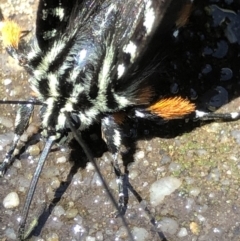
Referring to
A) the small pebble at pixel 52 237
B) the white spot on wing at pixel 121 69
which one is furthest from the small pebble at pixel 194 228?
the white spot on wing at pixel 121 69

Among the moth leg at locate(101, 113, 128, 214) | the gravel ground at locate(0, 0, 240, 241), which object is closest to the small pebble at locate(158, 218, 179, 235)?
the gravel ground at locate(0, 0, 240, 241)

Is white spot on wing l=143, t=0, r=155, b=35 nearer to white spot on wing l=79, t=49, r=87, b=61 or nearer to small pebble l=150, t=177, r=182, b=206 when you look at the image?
white spot on wing l=79, t=49, r=87, b=61

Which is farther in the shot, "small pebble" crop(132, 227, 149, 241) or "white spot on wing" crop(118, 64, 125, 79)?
"small pebble" crop(132, 227, 149, 241)

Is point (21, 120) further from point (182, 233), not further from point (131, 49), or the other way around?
point (182, 233)

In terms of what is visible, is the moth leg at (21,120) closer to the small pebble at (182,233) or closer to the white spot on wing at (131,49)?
→ the white spot on wing at (131,49)

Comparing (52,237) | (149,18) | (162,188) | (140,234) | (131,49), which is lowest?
(52,237)

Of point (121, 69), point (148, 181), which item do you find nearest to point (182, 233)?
point (148, 181)

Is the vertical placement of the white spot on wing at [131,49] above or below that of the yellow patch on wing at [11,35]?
above

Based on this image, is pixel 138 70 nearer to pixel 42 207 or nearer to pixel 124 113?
pixel 124 113
